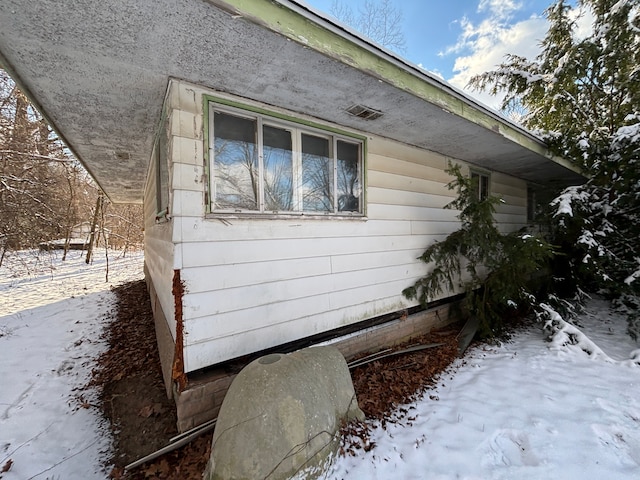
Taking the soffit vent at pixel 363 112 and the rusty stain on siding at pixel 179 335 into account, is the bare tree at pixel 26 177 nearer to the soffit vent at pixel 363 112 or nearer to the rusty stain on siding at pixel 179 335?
the rusty stain on siding at pixel 179 335

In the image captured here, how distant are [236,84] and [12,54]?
1546 millimetres

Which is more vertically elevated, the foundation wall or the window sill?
the window sill

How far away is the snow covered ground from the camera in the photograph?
77.0 inches

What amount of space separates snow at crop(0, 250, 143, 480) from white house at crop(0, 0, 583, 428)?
2.74 feet

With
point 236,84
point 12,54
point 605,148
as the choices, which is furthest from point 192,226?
point 605,148

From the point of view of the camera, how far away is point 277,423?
176 cm

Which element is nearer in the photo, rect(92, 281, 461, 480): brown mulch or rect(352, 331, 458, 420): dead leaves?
rect(92, 281, 461, 480): brown mulch

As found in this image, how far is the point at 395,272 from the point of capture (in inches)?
152

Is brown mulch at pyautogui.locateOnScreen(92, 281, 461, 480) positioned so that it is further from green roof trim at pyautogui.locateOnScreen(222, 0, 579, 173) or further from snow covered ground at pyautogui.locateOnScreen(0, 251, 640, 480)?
green roof trim at pyautogui.locateOnScreen(222, 0, 579, 173)

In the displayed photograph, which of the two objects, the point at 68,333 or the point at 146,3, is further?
the point at 68,333

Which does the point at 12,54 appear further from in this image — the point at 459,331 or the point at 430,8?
the point at 430,8

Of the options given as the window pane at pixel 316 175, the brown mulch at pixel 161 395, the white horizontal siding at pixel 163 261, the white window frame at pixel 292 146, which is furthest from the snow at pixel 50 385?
the window pane at pixel 316 175

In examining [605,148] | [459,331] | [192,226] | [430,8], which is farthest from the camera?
[430,8]

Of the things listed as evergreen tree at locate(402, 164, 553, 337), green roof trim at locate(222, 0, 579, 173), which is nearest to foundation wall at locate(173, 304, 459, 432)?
evergreen tree at locate(402, 164, 553, 337)
